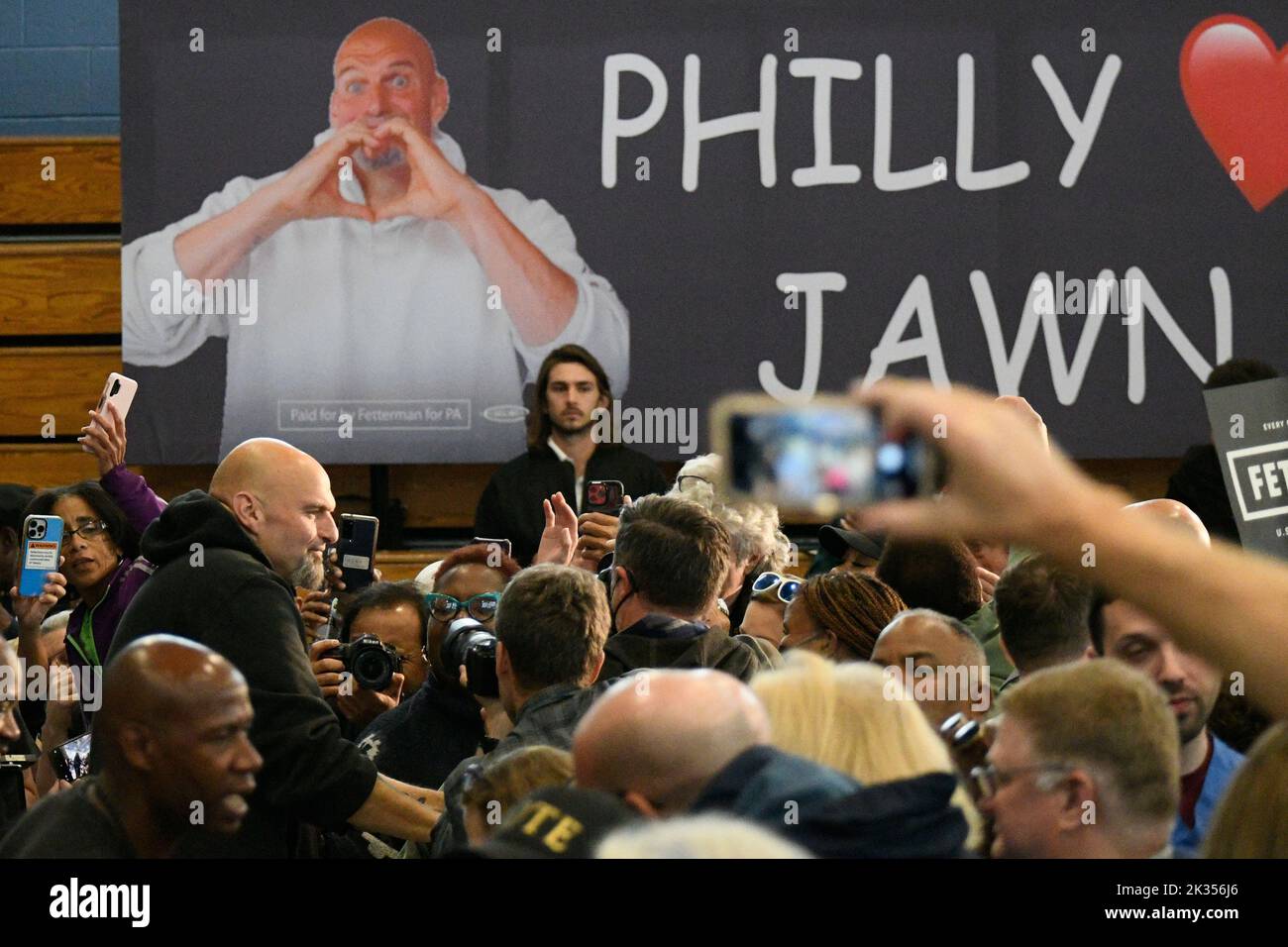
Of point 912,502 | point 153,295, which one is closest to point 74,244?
point 153,295

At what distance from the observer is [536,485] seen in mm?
4785

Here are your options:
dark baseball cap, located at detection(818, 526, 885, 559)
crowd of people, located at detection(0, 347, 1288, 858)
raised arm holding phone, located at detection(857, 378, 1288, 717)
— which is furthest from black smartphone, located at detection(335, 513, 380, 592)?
raised arm holding phone, located at detection(857, 378, 1288, 717)

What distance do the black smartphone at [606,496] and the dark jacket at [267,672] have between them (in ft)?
3.80

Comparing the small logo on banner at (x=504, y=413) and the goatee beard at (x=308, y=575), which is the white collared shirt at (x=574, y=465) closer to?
the small logo on banner at (x=504, y=413)

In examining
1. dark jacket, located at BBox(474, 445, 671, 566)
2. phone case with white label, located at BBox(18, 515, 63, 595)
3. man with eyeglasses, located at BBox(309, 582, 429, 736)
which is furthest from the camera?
dark jacket, located at BBox(474, 445, 671, 566)

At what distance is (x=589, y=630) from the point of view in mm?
2549

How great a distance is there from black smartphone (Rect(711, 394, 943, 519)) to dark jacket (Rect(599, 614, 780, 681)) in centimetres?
160

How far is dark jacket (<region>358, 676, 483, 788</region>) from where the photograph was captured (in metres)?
2.92

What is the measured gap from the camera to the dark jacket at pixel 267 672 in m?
2.46

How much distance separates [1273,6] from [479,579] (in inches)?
149
